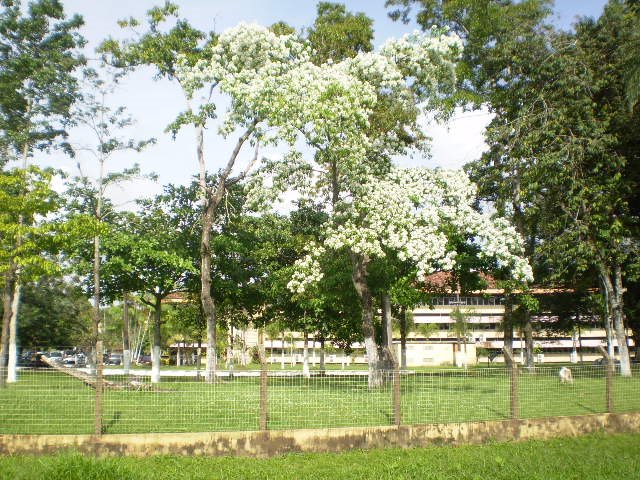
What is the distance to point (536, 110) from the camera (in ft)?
91.8

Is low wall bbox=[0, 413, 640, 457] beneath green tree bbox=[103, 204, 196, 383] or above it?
beneath

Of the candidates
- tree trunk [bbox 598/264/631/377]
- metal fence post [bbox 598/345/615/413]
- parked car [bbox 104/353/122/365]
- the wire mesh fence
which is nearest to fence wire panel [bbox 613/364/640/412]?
metal fence post [bbox 598/345/615/413]

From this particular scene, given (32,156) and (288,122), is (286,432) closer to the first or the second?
(288,122)

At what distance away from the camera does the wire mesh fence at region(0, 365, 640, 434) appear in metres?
10.2

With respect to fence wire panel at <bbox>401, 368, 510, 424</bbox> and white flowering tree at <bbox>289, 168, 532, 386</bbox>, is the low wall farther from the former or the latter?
white flowering tree at <bbox>289, 168, 532, 386</bbox>

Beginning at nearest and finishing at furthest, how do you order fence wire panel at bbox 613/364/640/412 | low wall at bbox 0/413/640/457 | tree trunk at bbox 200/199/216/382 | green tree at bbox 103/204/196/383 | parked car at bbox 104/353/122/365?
low wall at bbox 0/413/640/457 < fence wire panel at bbox 613/364/640/412 < tree trunk at bbox 200/199/216/382 < green tree at bbox 103/204/196/383 < parked car at bbox 104/353/122/365

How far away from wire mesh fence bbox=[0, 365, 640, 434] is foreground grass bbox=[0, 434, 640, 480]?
2.80ft

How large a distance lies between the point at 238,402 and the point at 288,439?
1107 mm

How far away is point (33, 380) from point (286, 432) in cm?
431

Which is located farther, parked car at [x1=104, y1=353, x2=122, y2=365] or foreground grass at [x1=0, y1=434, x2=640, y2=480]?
parked car at [x1=104, y1=353, x2=122, y2=365]

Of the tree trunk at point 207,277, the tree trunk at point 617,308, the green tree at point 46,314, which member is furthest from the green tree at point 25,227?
the green tree at point 46,314

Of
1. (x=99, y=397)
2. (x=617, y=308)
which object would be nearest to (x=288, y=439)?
(x=99, y=397)

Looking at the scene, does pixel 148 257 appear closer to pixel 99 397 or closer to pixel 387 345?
pixel 387 345

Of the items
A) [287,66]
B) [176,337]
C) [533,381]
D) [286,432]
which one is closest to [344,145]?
[287,66]
